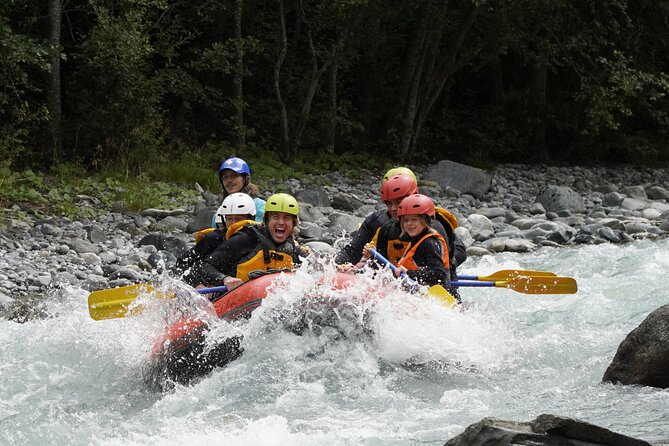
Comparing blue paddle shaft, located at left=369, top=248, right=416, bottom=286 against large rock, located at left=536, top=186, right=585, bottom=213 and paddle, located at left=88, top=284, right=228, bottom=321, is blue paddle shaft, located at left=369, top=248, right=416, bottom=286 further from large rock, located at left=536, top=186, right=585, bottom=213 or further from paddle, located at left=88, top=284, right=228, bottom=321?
large rock, located at left=536, top=186, right=585, bottom=213

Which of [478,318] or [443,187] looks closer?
[478,318]

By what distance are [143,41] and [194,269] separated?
308 inches

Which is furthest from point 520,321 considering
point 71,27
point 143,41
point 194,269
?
point 71,27

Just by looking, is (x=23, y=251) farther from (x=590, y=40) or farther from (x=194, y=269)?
(x=590, y=40)

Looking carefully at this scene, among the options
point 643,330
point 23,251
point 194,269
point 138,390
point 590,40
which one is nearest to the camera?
point 643,330

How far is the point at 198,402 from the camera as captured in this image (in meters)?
6.65

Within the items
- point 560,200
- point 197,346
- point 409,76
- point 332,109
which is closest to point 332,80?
point 332,109

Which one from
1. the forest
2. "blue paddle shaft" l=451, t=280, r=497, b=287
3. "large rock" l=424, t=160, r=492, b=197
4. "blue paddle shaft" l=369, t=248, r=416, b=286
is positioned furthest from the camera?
"large rock" l=424, t=160, r=492, b=197

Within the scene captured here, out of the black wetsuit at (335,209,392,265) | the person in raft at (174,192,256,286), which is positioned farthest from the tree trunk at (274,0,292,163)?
the person in raft at (174,192,256,286)

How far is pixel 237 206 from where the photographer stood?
8094 millimetres

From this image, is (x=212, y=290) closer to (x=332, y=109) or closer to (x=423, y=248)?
(x=423, y=248)

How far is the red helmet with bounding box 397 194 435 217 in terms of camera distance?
7855 mm

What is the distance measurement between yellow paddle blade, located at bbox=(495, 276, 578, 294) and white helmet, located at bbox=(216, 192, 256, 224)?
7.35 feet

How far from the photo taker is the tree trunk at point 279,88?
17.1m
